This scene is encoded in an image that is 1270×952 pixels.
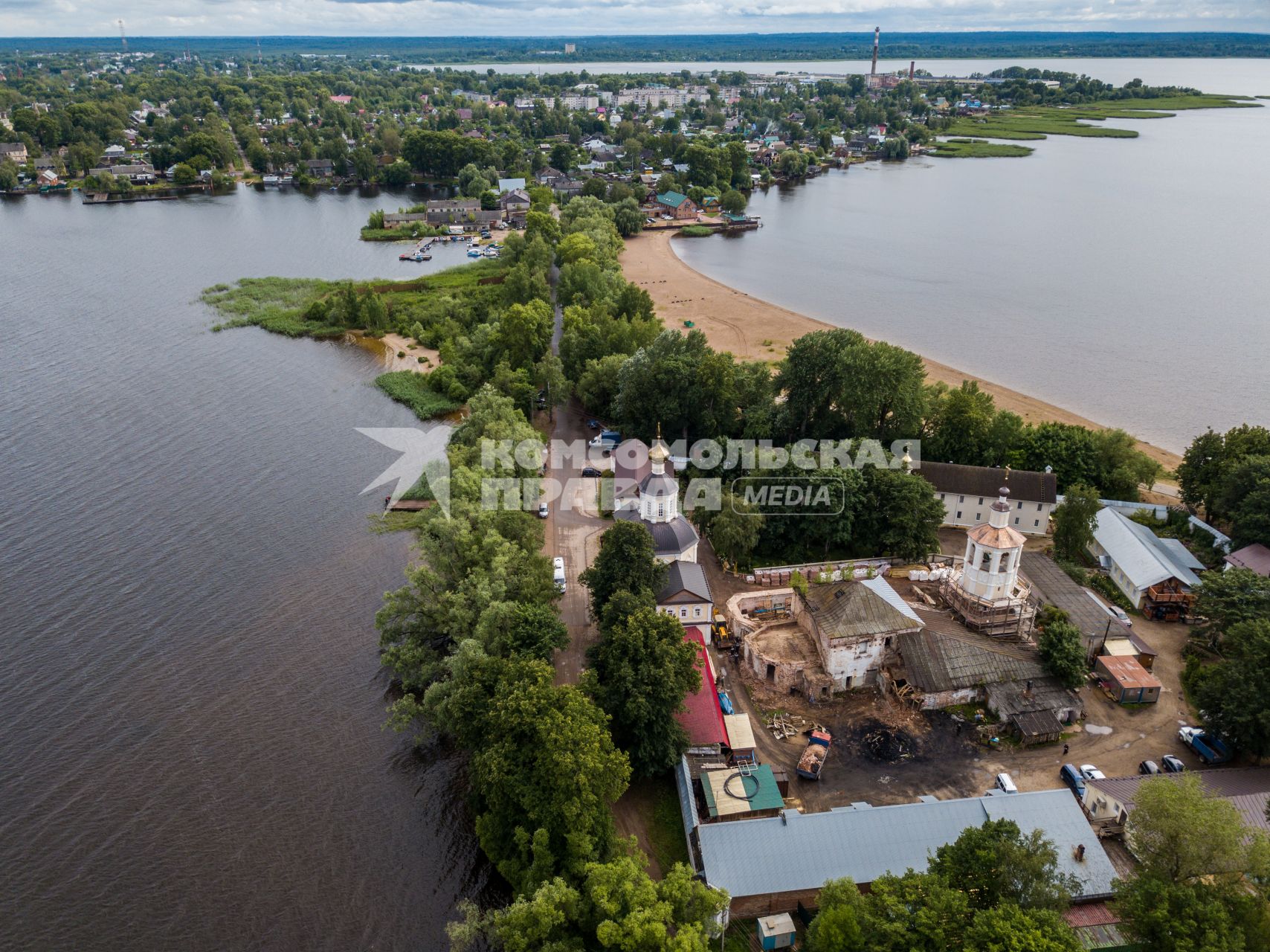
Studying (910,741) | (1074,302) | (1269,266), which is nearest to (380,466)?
(910,741)

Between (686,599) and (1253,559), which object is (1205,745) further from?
(686,599)

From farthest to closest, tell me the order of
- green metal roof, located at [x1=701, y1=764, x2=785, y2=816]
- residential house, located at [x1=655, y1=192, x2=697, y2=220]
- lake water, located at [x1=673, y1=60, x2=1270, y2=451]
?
1. residential house, located at [x1=655, y1=192, x2=697, y2=220]
2. lake water, located at [x1=673, y1=60, x2=1270, y2=451]
3. green metal roof, located at [x1=701, y1=764, x2=785, y2=816]

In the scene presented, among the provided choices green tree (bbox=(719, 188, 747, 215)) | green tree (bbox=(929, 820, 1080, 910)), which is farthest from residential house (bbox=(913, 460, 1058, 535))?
green tree (bbox=(719, 188, 747, 215))

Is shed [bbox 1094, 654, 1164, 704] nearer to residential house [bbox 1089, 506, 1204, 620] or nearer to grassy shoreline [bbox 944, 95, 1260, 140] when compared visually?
residential house [bbox 1089, 506, 1204, 620]

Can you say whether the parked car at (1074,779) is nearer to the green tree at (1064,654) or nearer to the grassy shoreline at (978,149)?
the green tree at (1064,654)

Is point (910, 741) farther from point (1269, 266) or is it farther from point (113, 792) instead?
point (1269, 266)
